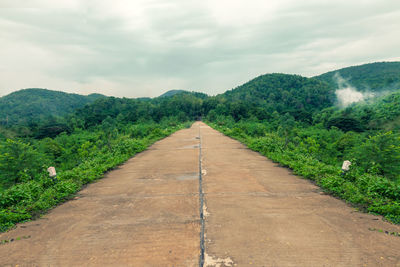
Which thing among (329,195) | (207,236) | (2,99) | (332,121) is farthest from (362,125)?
(2,99)

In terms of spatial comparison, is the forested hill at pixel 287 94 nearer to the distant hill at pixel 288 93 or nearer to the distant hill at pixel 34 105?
the distant hill at pixel 288 93

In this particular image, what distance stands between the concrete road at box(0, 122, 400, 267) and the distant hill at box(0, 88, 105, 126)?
245 ft

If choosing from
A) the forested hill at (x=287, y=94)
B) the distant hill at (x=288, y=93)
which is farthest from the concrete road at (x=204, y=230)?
the distant hill at (x=288, y=93)

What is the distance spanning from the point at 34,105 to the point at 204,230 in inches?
3969

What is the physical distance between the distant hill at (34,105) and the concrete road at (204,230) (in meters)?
74.7

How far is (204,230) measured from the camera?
3.18 m

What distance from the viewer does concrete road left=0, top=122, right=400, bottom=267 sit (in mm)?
2619

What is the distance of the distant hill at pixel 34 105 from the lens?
70688 mm

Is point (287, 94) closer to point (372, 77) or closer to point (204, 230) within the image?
point (372, 77)

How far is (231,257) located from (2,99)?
11118cm

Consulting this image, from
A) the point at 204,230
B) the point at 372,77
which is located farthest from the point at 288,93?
the point at 204,230

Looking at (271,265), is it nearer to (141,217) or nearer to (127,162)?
(141,217)

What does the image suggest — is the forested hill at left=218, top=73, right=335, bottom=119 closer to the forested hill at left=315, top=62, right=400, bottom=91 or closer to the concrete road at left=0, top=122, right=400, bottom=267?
the forested hill at left=315, top=62, right=400, bottom=91

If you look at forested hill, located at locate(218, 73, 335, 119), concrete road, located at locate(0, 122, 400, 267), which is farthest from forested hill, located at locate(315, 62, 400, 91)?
concrete road, located at locate(0, 122, 400, 267)
